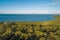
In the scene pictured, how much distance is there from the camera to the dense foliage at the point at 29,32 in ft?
7.11

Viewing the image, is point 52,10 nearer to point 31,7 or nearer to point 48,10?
point 48,10

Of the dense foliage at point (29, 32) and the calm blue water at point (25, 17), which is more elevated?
the calm blue water at point (25, 17)

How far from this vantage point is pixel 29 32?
2172 mm

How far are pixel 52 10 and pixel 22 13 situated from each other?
430mm

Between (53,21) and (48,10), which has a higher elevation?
(48,10)

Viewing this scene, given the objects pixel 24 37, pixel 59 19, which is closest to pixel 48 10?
pixel 59 19

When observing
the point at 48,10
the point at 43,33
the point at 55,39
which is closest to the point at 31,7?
the point at 48,10

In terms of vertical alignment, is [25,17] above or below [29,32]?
above

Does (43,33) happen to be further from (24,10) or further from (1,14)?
(1,14)

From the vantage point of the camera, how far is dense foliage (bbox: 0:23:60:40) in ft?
7.11

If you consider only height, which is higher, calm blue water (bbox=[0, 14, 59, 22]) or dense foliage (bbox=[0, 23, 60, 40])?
calm blue water (bbox=[0, 14, 59, 22])

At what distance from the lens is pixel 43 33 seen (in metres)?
2.18

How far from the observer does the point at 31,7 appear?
7.14 ft

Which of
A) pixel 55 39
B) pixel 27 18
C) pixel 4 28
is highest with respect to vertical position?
pixel 27 18
